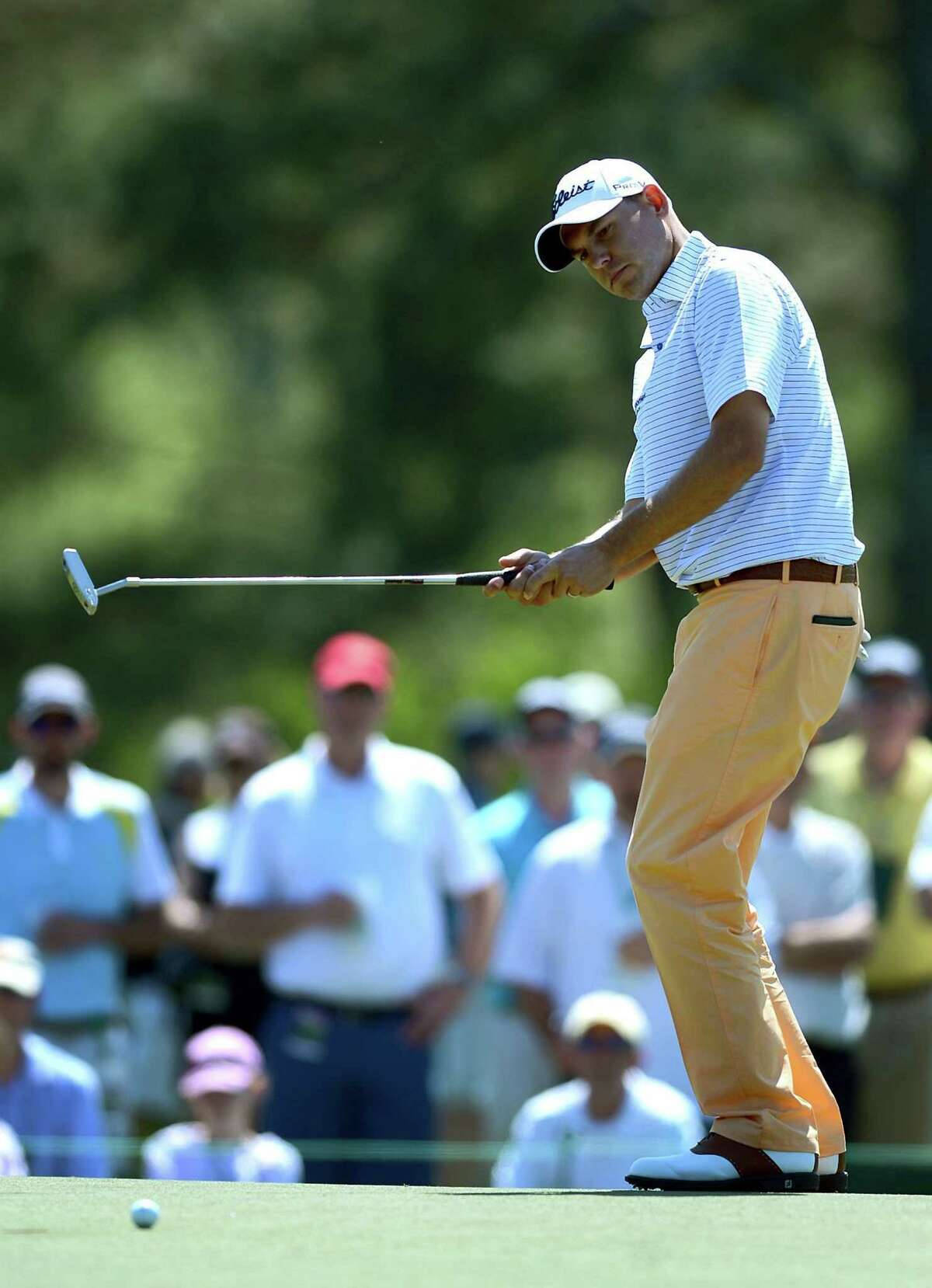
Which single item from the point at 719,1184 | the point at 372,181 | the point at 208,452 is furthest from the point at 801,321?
the point at 208,452

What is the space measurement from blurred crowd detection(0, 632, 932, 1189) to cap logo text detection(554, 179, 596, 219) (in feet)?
10.1

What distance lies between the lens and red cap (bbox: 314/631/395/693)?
7.98m

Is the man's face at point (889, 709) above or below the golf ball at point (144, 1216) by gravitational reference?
Answer: above

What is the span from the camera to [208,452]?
17.9 metres

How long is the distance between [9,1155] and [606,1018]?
1800 millimetres

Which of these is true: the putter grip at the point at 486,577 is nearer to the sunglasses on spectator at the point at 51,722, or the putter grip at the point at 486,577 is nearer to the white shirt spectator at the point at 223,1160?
the white shirt spectator at the point at 223,1160

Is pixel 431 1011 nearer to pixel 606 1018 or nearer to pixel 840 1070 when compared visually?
pixel 606 1018

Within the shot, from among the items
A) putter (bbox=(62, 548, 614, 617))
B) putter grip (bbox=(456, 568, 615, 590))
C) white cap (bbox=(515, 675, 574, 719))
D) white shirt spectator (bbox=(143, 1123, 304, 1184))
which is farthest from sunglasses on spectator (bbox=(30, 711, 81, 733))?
putter grip (bbox=(456, 568, 615, 590))

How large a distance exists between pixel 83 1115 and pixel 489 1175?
1415mm

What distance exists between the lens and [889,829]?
327 inches

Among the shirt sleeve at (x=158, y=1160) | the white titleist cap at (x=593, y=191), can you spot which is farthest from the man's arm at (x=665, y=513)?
the shirt sleeve at (x=158, y=1160)

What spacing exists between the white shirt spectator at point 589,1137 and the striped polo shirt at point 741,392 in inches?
99.3

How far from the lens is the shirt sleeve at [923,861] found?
7836 millimetres

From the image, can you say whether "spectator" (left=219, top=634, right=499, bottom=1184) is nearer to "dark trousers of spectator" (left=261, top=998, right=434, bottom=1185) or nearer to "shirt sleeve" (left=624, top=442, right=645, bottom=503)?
"dark trousers of spectator" (left=261, top=998, right=434, bottom=1185)
